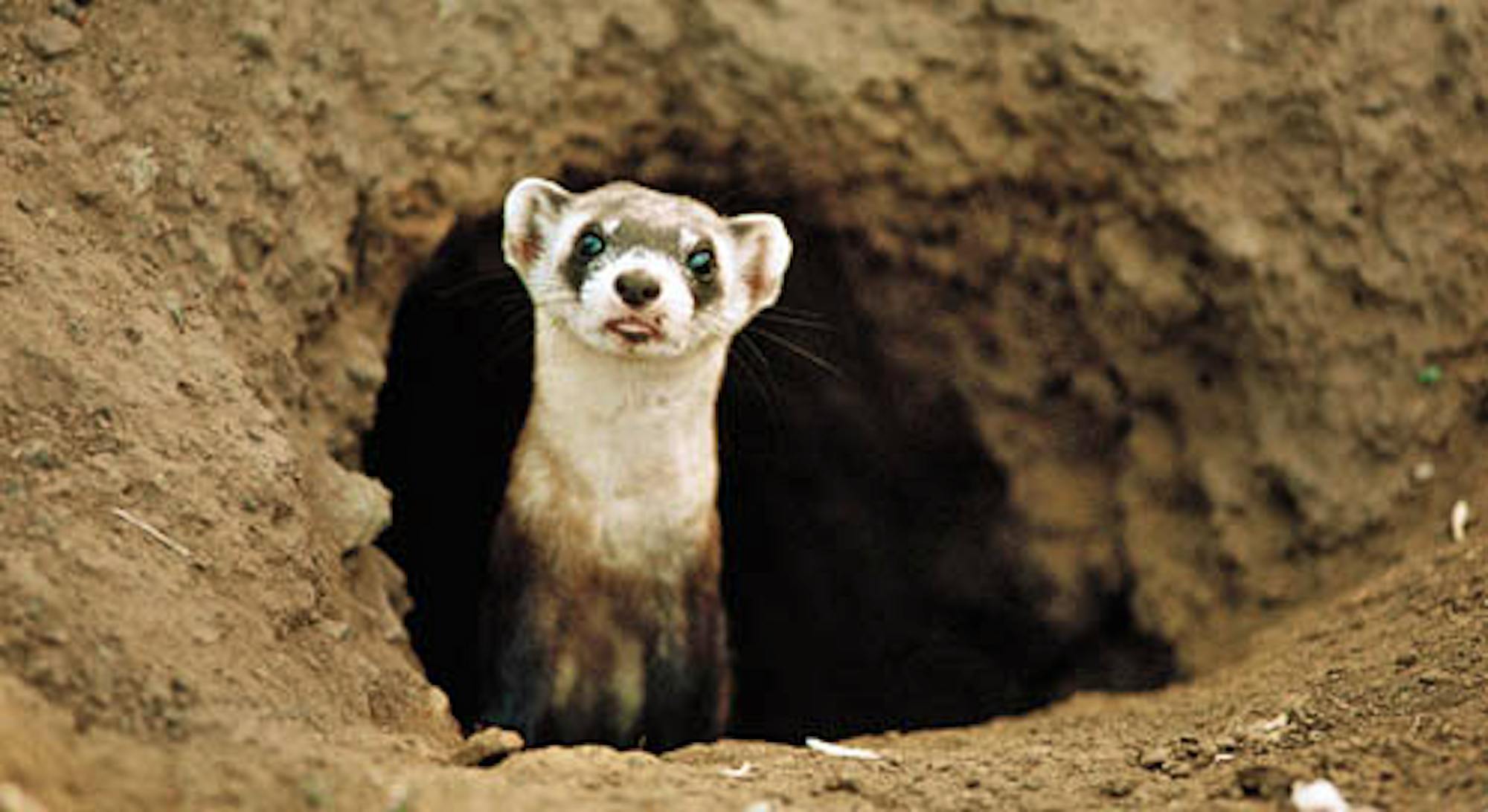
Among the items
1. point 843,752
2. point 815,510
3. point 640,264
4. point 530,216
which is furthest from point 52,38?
point 815,510

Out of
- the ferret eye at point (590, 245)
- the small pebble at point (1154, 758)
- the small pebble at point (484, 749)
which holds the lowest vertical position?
the small pebble at point (484, 749)

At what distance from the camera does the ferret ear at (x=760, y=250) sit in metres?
5.72

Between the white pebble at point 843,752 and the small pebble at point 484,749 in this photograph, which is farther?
the white pebble at point 843,752

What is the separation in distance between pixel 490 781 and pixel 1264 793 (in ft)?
5.87

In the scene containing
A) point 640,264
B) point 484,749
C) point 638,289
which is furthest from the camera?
point 640,264

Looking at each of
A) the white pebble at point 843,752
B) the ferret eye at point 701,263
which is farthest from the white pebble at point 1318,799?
the ferret eye at point 701,263

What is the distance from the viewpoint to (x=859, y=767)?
166 inches

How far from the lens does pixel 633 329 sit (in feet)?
16.7

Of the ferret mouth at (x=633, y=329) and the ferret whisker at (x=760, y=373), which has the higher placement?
the ferret mouth at (x=633, y=329)

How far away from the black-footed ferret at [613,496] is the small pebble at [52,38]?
1.49 meters

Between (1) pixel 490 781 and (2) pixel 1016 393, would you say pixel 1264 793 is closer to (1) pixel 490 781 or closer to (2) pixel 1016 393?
(1) pixel 490 781

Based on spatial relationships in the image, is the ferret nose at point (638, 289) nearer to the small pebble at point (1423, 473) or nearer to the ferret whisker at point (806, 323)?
the ferret whisker at point (806, 323)

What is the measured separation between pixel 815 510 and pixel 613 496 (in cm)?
248

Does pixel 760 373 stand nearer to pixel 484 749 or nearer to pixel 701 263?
pixel 701 263
